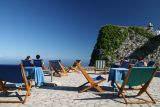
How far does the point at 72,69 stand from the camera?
55.5 feet

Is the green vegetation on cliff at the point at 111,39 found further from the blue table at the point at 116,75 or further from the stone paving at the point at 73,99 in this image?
the stone paving at the point at 73,99

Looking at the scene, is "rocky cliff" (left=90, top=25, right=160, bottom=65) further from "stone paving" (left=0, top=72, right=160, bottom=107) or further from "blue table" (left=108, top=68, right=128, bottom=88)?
"stone paving" (left=0, top=72, right=160, bottom=107)

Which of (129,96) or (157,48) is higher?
(157,48)

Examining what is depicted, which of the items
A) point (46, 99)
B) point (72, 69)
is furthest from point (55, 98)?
point (72, 69)

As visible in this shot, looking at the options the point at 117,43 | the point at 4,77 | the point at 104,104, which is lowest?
the point at 104,104

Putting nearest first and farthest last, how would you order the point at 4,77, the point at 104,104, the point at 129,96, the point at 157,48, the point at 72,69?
the point at 104,104, the point at 4,77, the point at 129,96, the point at 72,69, the point at 157,48

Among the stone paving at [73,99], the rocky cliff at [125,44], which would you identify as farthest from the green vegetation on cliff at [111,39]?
the stone paving at [73,99]

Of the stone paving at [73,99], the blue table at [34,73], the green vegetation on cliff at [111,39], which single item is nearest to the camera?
the stone paving at [73,99]

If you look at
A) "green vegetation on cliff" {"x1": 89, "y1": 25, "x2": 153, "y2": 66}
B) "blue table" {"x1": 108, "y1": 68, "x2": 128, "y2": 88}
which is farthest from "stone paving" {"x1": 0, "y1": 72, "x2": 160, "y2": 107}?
"green vegetation on cliff" {"x1": 89, "y1": 25, "x2": 153, "y2": 66}

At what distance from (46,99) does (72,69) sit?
10.1 meters

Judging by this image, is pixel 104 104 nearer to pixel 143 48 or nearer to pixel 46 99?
pixel 46 99

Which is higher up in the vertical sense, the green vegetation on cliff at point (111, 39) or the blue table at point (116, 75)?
the green vegetation on cliff at point (111, 39)

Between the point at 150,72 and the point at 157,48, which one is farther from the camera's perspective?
the point at 157,48

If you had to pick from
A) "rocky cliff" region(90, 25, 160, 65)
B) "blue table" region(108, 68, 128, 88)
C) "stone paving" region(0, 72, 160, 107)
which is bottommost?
"stone paving" region(0, 72, 160, 107)
